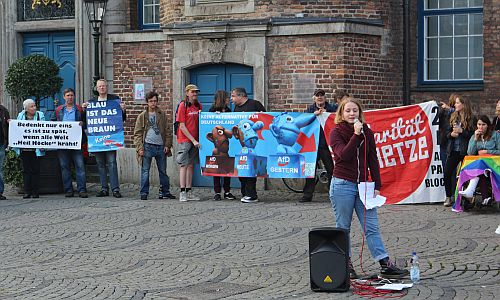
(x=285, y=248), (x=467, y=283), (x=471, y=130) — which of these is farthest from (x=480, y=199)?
(x=467, y=283)

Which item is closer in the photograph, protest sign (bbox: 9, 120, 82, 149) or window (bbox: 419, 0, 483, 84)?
protest sign (bbox: 9, 120, 82, 149)

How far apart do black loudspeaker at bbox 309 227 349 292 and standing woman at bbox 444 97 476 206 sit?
6647 millimetres

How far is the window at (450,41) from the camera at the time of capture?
19625 millimetres

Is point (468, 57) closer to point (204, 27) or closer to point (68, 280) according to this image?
point (204, 27)

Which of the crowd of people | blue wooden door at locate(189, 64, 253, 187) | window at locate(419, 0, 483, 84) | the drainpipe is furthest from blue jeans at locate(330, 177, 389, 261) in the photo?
the drainpipe

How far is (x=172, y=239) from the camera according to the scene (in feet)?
43.5

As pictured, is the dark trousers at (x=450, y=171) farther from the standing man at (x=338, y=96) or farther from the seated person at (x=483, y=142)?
the standing man at (x=338, y=96)

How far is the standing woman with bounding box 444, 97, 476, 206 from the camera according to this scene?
634 inches

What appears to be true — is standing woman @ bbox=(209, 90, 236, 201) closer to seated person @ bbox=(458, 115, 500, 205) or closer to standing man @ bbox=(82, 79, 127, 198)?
standing man @ bbox=(82, 79, 127, 198)

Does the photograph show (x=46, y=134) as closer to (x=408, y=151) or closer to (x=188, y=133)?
(x=188, y=133)

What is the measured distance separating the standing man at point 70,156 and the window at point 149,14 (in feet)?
13.2

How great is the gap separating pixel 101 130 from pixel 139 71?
8.35ft

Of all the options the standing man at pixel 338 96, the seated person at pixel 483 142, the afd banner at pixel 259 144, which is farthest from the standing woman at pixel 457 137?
the afd banner at pixel 259 144

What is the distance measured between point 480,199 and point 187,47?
23.0 ft
